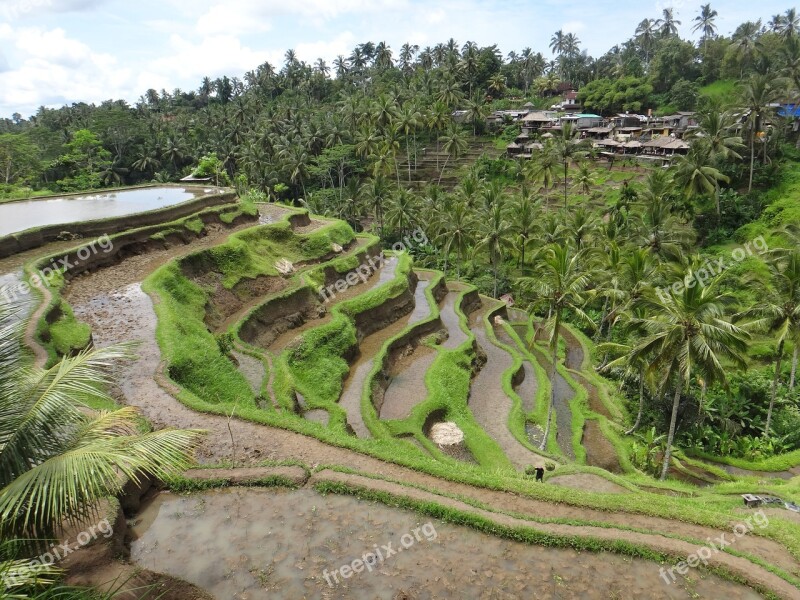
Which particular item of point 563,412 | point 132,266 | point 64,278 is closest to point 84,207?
point 132,266

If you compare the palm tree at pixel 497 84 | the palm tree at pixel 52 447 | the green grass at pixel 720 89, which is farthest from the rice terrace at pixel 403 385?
the palm tree at pixel 497 84

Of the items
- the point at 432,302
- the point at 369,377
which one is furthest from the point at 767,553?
the point at 432,302

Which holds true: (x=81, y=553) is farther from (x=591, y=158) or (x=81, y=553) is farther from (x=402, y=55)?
(x=402, y=55)

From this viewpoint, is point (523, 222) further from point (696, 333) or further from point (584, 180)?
point (696, 333)

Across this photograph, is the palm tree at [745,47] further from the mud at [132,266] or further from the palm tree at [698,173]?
the mud at [132,266]

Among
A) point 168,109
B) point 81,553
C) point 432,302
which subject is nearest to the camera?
point 81,553

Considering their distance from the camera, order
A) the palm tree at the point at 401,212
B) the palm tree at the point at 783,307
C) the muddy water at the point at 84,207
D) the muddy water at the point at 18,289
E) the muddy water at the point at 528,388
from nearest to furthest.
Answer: the muddy water at the point at 18,289 → the palm tree at the point at 783,307 → the muddy water at the point at 528,388 → the muddy water at the point at 84,207 → the palm tree at the point at 401,212
